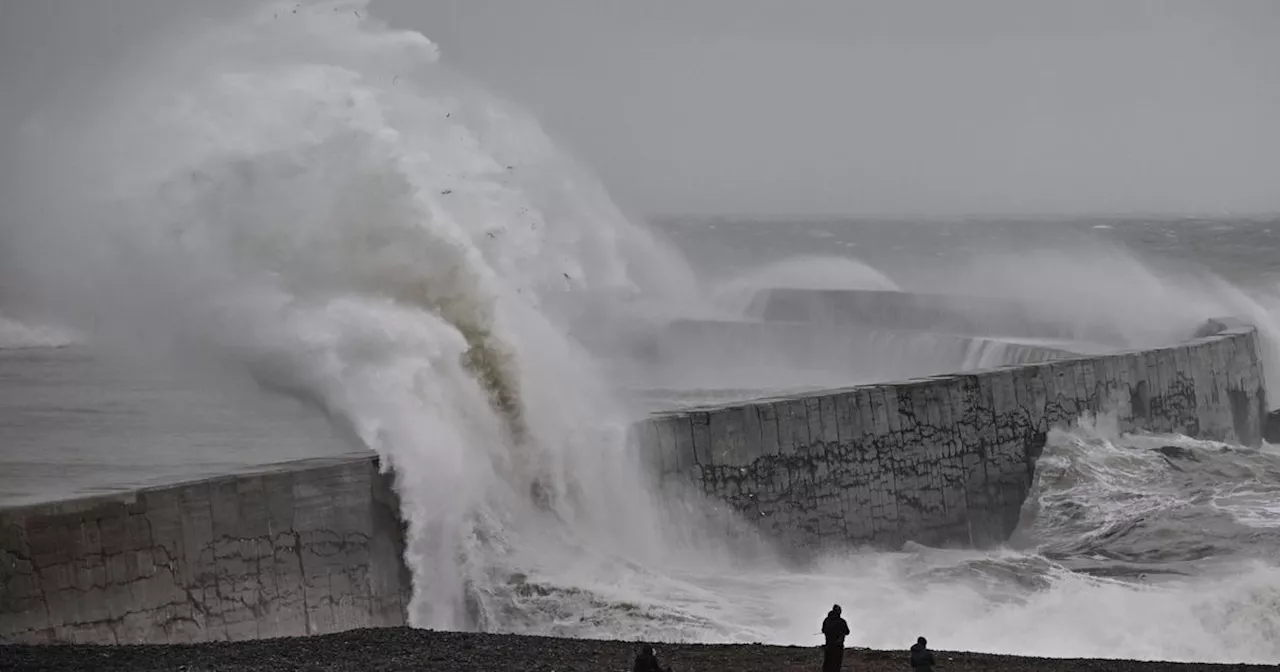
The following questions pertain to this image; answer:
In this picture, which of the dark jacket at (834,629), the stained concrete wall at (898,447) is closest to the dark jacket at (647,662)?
the dark jacket at (834,629)

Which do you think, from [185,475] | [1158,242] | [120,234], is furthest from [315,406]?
[1158,242]

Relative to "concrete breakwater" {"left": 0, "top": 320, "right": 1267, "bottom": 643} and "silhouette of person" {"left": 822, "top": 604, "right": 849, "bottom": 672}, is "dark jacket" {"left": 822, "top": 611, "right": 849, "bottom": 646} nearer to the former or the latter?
"silhouette of person" {"left": 822, "top": 604, "right": 849, "bottom": 672}

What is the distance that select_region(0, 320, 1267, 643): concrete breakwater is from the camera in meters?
7.99

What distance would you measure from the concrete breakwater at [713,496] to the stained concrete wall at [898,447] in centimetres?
2

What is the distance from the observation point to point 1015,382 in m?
15.2

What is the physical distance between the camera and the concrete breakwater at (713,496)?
7992 mm

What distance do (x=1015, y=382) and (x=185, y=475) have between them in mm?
8419

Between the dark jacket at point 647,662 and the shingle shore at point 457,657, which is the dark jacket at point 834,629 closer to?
the shingle shore at point 457,657

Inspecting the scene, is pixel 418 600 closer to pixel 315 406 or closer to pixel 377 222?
→ pixel 315 406

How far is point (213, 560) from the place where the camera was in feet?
28.0

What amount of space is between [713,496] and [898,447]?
235 centimetres

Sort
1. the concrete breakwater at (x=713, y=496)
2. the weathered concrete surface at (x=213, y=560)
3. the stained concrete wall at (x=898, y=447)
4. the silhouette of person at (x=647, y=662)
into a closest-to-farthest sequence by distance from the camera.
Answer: the silhouette of person at (x=647, y=662) → the weathered concrete surface at (x=213, y=560) → the concrete breakwater at (x=713, y=496) → the stained concrete wall at (x=898, y=447)

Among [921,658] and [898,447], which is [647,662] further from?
[898,447]

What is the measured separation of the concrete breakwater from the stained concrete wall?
0.06 ft
